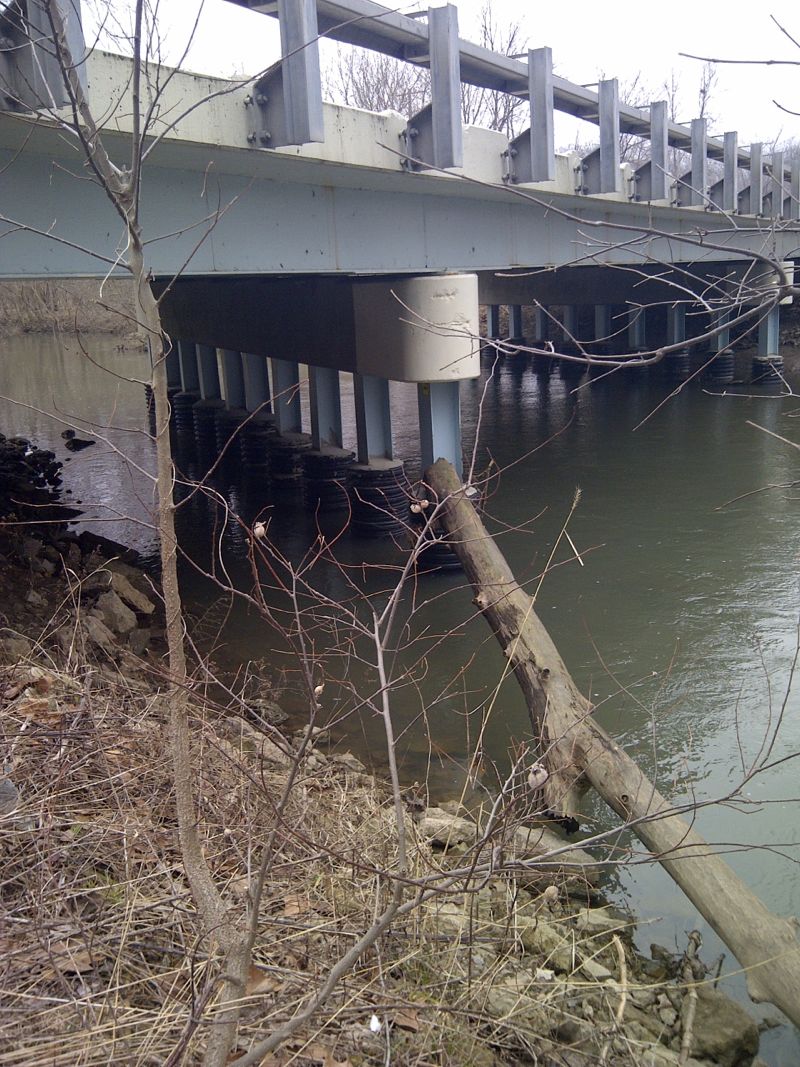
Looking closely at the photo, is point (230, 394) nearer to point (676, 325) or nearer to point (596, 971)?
point (676, 325)

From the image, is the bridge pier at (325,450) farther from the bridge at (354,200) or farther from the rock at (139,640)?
the rock at (139,640)

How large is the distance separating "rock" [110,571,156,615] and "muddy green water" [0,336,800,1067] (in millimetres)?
624

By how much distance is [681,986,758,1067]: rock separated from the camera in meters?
3.81

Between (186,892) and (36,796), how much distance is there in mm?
835

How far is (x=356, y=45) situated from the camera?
845cm

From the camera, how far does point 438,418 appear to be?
11711 mm

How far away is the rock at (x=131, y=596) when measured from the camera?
9.19m

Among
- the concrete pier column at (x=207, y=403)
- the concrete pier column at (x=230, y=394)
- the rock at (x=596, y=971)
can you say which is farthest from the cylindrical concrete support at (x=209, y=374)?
the rock at (x=596, y=971)

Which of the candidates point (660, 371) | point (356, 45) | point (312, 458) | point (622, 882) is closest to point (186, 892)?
point (622, 882)

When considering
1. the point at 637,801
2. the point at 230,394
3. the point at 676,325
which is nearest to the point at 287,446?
the point at 230,394

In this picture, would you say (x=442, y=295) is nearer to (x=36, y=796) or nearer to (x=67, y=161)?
(x=67, y=161)

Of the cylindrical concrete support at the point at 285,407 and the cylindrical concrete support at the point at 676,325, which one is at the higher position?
the cylindrical concrete support at the point at 676,325

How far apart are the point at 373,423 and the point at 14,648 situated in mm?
7808

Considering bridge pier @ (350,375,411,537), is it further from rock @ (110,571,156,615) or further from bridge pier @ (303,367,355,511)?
rock @ (110,571,156,615)
